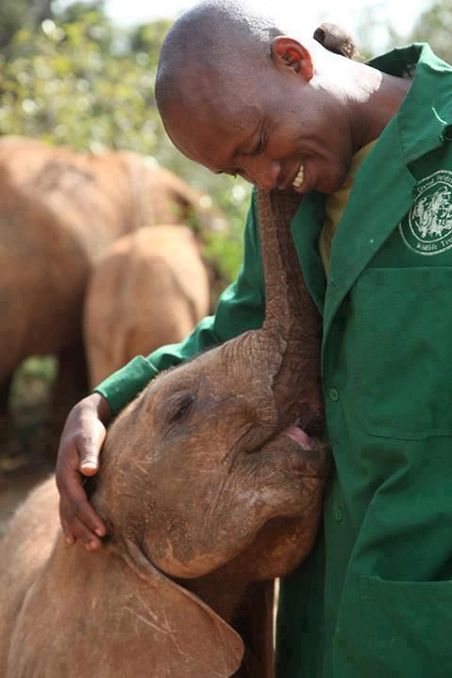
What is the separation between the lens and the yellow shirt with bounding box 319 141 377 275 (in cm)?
259

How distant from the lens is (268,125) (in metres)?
2.50

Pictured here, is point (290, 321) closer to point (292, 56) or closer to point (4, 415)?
point (292, 56)

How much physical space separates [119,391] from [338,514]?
0.75 meters

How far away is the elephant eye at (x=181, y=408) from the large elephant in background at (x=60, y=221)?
543cm

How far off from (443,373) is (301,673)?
0.96m

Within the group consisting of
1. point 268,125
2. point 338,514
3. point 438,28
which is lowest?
point 438,28

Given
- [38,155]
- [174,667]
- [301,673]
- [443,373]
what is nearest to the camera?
[443,373]

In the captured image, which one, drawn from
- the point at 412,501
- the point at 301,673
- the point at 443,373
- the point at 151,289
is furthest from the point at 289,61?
the point at 151,289

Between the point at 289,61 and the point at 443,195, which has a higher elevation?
the point at 289,61

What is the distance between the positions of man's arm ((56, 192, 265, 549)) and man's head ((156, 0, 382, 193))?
0.41m

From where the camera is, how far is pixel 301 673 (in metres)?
2.96

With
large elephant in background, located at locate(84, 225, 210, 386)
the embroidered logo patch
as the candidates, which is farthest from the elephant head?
large elephant in background, located at locate(84, 225, 210, 386)

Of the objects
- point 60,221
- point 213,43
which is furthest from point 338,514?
point 60,221

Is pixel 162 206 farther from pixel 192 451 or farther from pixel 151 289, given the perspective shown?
pixel 192 451
